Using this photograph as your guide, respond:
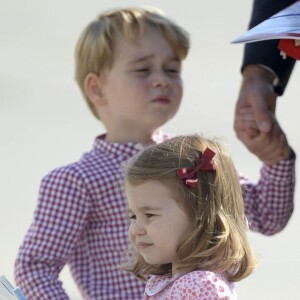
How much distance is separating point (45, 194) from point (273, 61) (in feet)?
2.47

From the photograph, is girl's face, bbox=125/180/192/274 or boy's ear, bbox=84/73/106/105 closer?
girl's face, bbox=125/180/192/274

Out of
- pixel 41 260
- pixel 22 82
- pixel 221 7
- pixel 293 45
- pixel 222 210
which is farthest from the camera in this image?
pixel 221 7

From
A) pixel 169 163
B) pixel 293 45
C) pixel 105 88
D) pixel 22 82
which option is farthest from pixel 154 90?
pixel 22 82

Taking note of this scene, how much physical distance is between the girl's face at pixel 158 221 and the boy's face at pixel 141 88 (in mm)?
880

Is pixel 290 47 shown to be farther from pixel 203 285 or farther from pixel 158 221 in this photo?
pixel 203 285

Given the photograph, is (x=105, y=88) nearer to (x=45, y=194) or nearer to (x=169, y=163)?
(x=45, y=194)

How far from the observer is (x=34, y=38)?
6.34 meters

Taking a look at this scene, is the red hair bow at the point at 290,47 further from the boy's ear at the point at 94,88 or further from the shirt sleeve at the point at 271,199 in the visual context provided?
the boy's ear at the point at 94,88

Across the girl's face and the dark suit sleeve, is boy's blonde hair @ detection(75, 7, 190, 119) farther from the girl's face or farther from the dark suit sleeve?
the girl's face

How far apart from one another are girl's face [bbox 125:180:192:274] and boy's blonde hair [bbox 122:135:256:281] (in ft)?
0.04

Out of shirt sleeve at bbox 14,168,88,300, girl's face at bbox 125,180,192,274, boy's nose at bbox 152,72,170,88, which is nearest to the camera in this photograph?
girl's face at bbox 125,180,192,274

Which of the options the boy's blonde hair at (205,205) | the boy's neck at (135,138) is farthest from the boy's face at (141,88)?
the boy's blonde hair at (205,205)

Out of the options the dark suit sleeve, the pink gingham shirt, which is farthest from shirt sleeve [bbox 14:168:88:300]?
the dark suit sleeve

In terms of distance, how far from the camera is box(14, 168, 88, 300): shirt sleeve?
300 centimetres
